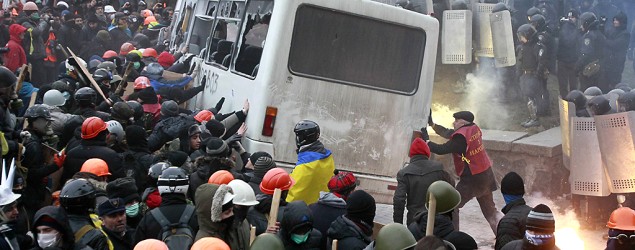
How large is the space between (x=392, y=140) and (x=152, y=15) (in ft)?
36.8

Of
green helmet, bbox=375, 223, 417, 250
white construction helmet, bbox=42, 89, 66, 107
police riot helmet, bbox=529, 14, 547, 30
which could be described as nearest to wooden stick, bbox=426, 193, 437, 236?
green helmet, bbox=375, 223, 417, 250

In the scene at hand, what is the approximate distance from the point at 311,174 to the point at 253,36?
2.47m

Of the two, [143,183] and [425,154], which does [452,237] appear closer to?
[425,154]

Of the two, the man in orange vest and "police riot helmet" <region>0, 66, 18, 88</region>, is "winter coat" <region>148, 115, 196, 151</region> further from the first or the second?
the man in orange vest

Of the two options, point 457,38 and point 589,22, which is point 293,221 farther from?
point 589,22

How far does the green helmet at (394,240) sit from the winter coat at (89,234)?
5.00 feet

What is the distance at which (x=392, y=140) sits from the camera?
9523 mm

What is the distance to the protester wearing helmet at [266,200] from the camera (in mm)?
6113

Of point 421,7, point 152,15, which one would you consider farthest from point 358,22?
point 152,15

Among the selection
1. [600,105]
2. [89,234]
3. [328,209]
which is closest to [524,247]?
[328,209]

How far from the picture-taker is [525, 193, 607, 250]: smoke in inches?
354

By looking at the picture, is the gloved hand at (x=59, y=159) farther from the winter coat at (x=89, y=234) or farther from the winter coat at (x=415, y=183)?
the winter coat at (x=415, y=183)

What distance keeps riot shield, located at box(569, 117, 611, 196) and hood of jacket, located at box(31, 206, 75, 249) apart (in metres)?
7.37

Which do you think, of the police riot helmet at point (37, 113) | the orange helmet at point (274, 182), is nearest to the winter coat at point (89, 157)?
the police riot helmet at point (37, 113)
